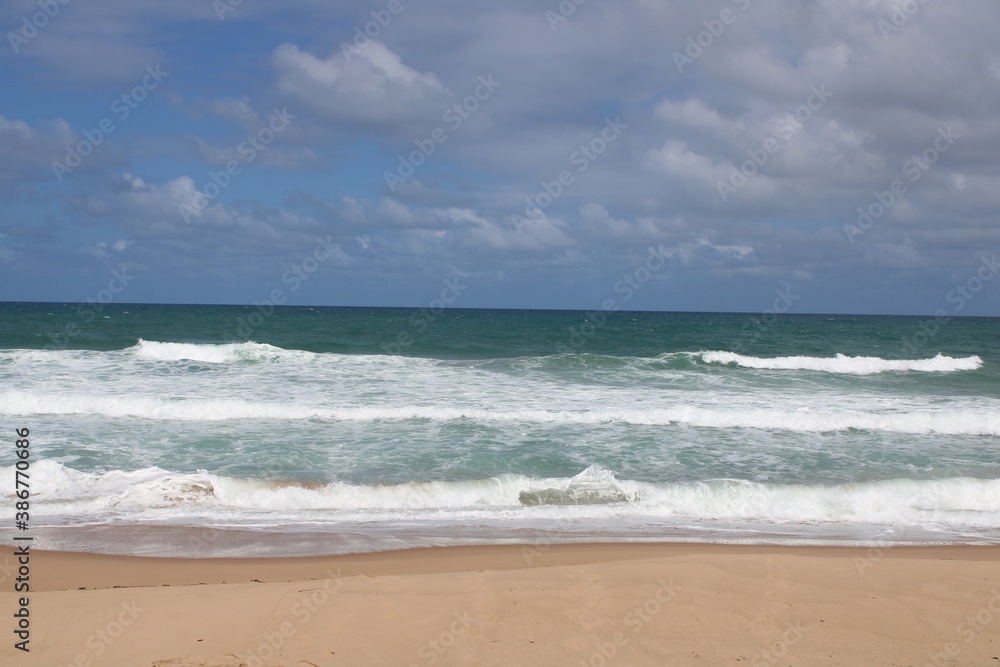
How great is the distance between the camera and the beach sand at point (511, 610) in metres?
4.46

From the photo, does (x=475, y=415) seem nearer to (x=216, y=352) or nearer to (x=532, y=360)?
(x=532, y=360)

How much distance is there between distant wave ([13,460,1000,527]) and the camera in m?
8.62

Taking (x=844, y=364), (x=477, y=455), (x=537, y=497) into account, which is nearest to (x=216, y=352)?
(x=477, y=455)

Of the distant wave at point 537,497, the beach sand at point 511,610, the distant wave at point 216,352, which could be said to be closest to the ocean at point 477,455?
the distant wave at point 537,497

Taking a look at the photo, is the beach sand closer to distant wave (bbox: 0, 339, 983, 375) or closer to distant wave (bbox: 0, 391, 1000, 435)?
distant wave (bbox: 0, 391, 1000, 435)

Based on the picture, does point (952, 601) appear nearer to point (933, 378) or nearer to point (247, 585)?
point (247, 585)

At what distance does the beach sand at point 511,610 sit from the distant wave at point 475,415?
707 cm

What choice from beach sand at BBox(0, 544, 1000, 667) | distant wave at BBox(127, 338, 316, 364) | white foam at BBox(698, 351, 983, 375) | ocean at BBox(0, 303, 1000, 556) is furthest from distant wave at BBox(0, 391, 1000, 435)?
white foam at BBox(698, 351, 983, 375)

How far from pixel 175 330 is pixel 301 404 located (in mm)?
28788

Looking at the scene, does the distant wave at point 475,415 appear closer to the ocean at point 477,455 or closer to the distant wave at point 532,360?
the ocean at point 477,455

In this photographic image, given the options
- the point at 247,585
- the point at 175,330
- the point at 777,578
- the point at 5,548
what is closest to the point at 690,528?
the point at 777,578

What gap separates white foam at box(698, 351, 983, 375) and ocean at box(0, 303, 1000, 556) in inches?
137

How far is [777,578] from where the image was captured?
19.2 feet

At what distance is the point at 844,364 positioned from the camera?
25609mm
